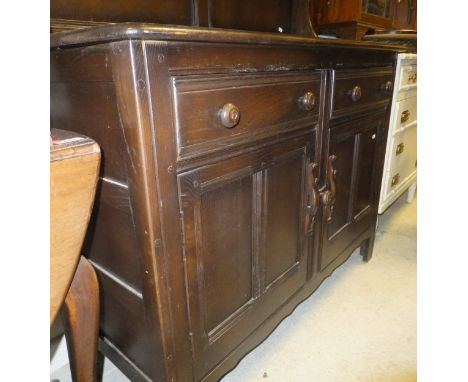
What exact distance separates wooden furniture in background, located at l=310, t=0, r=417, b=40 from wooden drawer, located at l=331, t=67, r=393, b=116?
1300 millimetres

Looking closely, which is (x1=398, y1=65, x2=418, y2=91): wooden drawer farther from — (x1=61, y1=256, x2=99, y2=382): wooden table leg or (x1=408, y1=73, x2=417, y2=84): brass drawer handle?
(x1=61, y1=256, x2=99, y2=382): wooden table leg

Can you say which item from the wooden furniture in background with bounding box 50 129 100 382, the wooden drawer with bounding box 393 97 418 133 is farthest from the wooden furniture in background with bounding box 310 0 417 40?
the wooden furniture in background with bounding box 50 129 100 382

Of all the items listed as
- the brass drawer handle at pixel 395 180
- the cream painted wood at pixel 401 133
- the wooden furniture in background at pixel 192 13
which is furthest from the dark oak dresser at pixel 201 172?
the brass drawer handle at pixel 395 180

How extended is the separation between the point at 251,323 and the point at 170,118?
65 centimetres

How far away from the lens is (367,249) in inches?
68.1

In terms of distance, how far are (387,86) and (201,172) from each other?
1.06 m

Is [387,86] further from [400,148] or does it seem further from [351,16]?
[351,16]

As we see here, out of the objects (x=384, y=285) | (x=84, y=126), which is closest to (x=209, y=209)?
(x=84, y=126)

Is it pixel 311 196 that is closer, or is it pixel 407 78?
pixel 311 196

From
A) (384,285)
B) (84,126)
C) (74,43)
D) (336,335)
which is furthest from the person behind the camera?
(384,285)

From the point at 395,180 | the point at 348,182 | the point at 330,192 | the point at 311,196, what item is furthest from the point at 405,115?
the point at 311,196

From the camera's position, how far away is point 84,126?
69cm

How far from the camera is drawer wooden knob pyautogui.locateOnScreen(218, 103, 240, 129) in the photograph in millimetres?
674
